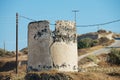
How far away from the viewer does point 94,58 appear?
31.6 metres

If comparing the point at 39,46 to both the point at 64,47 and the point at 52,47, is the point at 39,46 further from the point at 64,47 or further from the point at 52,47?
the point at 64,47

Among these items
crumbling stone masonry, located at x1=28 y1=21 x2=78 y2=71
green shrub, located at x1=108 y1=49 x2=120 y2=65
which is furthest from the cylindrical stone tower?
green shrub, located at x1=108 y1=49 x2=120 y2=65

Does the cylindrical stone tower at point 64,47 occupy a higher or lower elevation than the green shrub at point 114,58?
higher

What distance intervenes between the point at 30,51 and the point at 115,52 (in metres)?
12.4

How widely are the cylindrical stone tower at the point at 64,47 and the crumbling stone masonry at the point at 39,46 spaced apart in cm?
38

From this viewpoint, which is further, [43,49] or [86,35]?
[86,35]

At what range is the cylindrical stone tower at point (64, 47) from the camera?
19.2 metres

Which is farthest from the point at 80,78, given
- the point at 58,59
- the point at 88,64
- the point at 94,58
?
the point at 94,58

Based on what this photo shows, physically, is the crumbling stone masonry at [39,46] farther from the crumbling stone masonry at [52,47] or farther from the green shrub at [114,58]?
the green shrub at [114,58]

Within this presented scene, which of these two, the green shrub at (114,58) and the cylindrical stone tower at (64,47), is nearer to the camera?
the cylindrical stone tower at (64,47)

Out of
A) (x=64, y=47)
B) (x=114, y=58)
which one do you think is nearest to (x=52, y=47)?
(x=64, y=47)

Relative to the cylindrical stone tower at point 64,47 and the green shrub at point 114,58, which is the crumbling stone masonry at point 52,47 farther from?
the green shrub at point 114,58

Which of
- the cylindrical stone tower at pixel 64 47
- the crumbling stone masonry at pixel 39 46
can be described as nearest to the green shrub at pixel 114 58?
the cylindrical stone tower at pixel 64 47

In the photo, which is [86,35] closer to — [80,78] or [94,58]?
[94,58]
